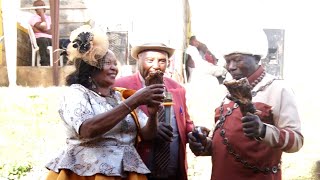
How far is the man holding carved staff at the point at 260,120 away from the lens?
2.92m

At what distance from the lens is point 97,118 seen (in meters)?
2.75

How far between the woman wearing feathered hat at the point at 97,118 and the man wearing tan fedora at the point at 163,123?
0.87ft

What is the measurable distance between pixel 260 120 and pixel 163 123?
662mm

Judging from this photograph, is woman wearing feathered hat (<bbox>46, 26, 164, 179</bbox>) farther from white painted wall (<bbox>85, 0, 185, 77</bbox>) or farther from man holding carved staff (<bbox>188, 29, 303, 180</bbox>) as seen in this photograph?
white painted wall (<bbox>85, 0, 185, 77</bbox>)

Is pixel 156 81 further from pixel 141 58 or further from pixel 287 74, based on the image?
pixel 287 74

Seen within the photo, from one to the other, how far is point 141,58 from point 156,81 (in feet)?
1.62

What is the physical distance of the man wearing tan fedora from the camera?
10.9ft

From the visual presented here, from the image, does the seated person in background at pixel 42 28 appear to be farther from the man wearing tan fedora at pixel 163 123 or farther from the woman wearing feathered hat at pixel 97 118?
the woman wearing feathered hat at pixel 97 118

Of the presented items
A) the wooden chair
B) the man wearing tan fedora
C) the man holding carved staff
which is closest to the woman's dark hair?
the man wearing tan fedora

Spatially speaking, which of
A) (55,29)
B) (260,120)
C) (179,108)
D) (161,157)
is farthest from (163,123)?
(55,29)

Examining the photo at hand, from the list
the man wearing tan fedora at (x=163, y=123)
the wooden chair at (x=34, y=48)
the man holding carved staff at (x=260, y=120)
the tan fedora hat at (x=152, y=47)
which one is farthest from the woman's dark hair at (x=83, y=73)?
the wooden chair at (x=34, y=48)

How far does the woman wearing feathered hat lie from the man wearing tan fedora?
10.5 inches

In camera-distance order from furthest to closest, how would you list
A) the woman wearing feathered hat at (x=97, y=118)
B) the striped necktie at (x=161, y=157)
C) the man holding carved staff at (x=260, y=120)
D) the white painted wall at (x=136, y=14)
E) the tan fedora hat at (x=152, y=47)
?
the white painted wall at (x=136, y=14)
the tan fedora hat at (x=152, y=47)
the striped necktie at (x=161, y=157)
the man holding carved staff at (x=260, y=120)
the woman wearing feathered hat at (x=97, y=118)

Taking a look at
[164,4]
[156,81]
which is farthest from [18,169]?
[164,4]
